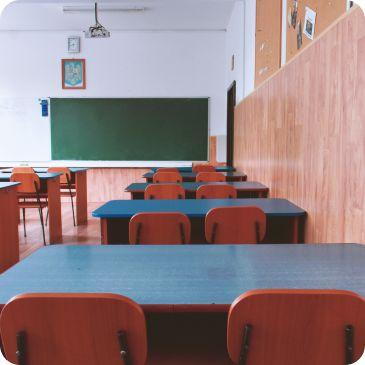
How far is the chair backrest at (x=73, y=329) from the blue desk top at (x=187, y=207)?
1466 mm

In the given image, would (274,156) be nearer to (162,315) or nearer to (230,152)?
(162,315)

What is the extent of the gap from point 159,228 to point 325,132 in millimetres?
1065

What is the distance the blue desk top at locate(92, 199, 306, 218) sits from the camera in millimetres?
2592

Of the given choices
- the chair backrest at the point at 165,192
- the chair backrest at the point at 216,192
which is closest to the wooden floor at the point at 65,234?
the chair backrest at the point at 165,192

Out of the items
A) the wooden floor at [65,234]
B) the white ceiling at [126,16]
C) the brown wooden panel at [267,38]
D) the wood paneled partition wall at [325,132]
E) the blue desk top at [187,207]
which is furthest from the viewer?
the white ceiling at [126,16]

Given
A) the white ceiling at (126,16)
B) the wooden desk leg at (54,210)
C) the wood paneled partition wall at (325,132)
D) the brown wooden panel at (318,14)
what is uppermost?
the white ceiling at (126,16)

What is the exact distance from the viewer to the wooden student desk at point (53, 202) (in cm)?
493

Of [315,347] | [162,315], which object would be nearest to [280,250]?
[162,315]

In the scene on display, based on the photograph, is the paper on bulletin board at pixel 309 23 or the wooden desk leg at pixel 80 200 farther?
the wooden desk leg at pixel 80 200

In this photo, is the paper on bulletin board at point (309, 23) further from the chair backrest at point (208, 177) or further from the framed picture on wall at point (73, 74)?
the framed picture on wall at point (73, 74)

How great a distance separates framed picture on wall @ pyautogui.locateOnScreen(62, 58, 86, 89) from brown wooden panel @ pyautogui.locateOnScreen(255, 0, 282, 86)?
393cm

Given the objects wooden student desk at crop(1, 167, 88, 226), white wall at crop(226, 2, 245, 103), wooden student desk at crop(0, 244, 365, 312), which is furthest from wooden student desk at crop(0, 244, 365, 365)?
white wall at crop(226, 2, 245, 103)

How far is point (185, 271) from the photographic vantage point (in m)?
1.50

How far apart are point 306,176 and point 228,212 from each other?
68cm
